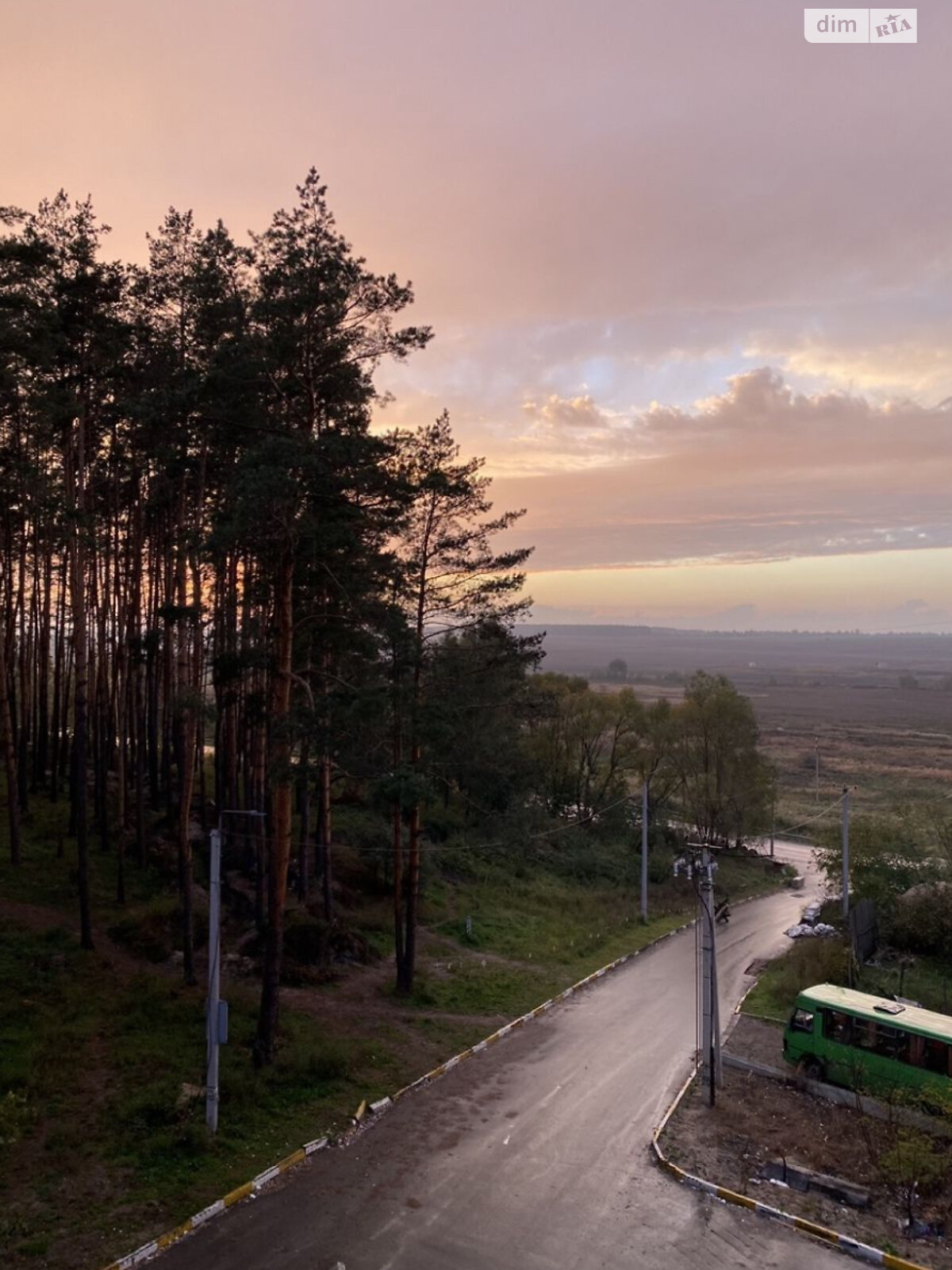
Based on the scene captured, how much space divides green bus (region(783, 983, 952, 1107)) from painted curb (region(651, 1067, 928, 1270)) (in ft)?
15.4

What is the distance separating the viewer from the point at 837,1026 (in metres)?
18.8

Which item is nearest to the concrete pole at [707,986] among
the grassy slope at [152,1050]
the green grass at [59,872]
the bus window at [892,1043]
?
the bus window at [892,1043]

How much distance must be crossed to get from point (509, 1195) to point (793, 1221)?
4537mm

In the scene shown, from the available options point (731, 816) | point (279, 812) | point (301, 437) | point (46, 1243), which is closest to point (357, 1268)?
Answer: point (46, 1243)

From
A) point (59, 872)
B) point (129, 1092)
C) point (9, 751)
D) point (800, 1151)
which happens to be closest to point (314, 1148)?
point (129, 1092)

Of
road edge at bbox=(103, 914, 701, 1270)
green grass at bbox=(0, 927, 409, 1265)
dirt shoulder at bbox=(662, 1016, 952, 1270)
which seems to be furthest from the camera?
dirt shoulder at bbox=(662, 1016, 952, 1270)

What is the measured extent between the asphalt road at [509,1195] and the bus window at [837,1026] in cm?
359

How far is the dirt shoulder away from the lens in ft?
42.3

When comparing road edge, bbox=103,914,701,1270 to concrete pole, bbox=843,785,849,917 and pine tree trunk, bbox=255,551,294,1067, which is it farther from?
concrete pole, bbox=843,785,849,917

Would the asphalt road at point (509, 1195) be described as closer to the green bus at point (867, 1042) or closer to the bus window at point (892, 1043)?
the green bus at point (867, 1042)

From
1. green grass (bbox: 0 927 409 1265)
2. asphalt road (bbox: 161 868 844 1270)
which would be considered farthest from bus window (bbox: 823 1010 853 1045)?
green grass (bbox: 0 927 409 1265)

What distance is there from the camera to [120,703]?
1272 inches

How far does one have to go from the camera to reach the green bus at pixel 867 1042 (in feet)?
56.4

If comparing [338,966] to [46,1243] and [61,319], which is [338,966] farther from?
[61,319]
